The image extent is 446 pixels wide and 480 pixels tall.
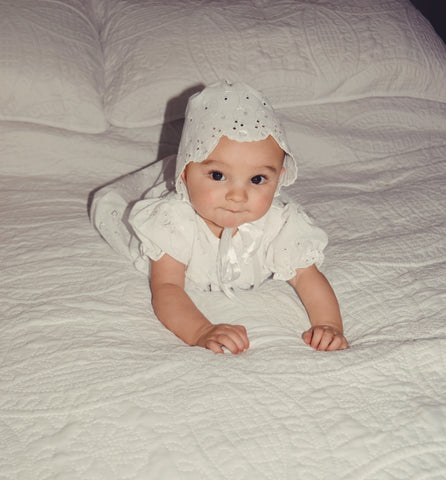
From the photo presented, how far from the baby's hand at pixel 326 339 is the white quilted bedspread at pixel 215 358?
2cm

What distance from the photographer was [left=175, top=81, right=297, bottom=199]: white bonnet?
3.01 ft

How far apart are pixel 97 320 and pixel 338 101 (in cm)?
95

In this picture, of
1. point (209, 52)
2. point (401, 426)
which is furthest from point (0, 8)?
point (401, 426)

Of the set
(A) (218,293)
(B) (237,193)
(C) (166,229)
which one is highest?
(B) (237,193)

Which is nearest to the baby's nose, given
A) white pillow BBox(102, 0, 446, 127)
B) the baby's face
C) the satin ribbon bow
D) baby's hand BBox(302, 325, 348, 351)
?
the baby's face

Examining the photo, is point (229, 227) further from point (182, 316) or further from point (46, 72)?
point (46, 72)

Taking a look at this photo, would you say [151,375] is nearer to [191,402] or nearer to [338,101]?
[191,402]

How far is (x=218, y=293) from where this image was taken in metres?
1.06

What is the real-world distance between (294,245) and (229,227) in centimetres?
13

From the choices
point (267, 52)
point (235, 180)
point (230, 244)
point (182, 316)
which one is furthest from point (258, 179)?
point (267, 52)

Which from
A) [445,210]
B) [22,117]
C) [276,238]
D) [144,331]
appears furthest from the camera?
[22,117]

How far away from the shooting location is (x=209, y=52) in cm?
145

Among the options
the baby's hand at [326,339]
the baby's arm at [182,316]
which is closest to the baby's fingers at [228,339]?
the baby's arm at [182,316]

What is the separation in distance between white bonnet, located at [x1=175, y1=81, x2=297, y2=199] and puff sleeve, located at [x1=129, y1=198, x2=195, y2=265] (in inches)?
2.3
